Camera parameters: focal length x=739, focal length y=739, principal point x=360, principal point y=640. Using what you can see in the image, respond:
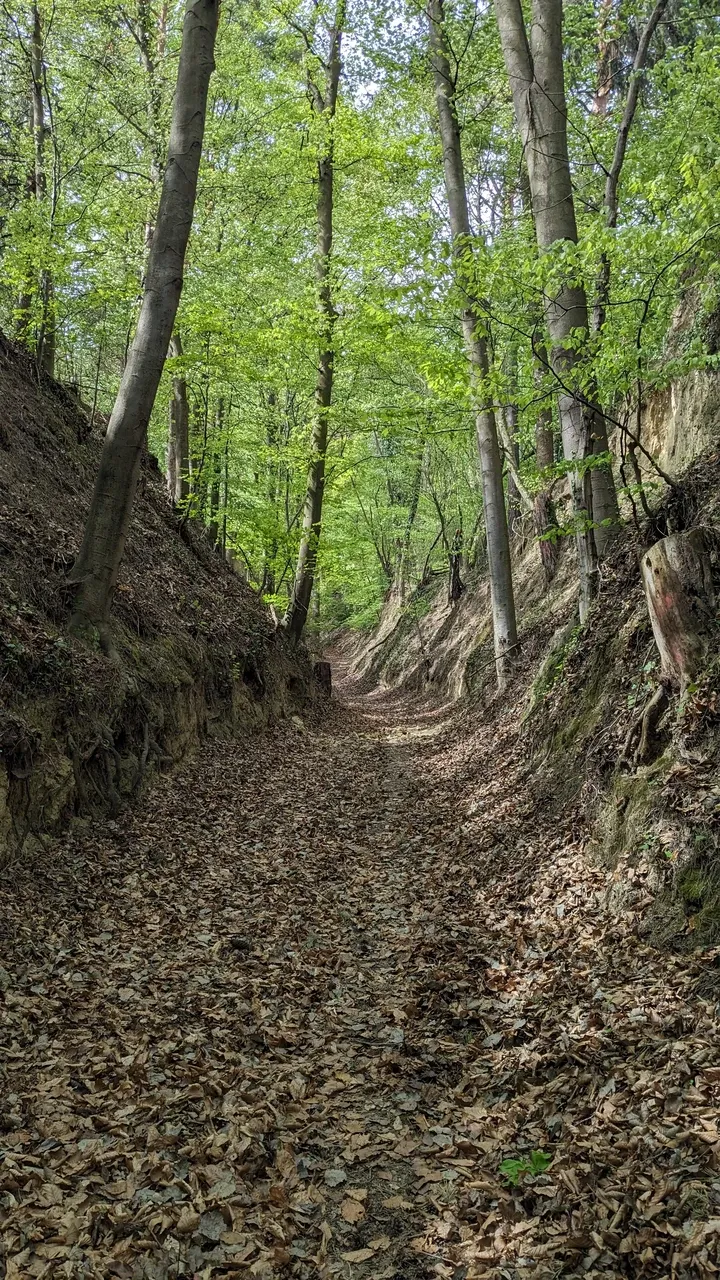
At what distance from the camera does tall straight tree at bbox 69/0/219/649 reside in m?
8.30

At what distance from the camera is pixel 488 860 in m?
7.15

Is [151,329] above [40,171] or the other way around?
the other way around

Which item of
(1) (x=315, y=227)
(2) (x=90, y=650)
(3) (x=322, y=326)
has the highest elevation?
(1) (x=315, y=227)

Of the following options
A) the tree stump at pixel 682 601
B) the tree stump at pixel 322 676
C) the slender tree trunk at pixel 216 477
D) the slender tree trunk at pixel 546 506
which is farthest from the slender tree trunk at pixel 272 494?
the tree stump at pixel 682 601

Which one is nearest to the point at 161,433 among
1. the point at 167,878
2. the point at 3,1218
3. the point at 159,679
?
the point at 159,679

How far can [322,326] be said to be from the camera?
13930 mm

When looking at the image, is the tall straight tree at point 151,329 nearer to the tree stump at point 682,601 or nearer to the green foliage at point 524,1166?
the tree stump at point 682,601

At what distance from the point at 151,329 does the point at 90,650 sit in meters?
3.70

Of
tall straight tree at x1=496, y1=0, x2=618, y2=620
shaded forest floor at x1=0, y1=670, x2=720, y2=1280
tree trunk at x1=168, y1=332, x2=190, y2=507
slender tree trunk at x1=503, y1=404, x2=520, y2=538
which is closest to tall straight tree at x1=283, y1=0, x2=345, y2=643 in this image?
tree trunk at x1=168, y1=332, x2=190, y2=507

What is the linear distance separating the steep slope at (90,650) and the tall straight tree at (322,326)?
56.0 inches

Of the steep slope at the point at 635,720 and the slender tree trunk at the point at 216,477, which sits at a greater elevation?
the slender tree trunk at the point at 216,477

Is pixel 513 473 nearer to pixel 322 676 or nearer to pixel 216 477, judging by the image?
pixel 216 477

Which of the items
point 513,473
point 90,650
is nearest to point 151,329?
point 90,650

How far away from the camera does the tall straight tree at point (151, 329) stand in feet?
27.2
